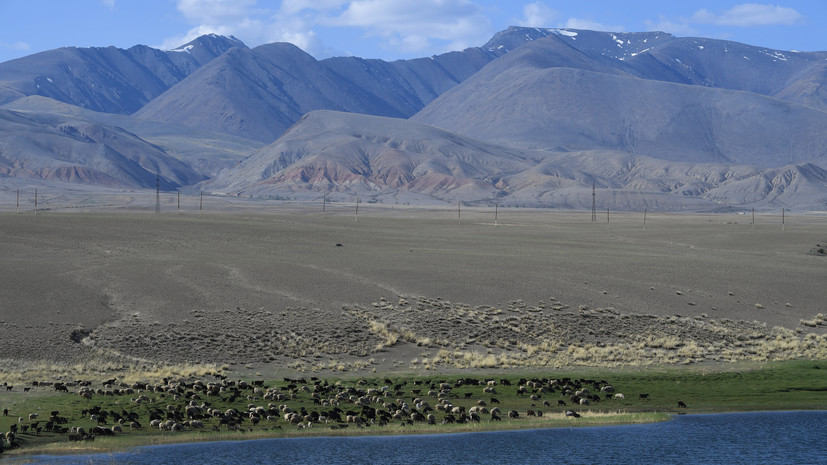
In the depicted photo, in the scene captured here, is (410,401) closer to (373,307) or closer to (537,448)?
(537,448)

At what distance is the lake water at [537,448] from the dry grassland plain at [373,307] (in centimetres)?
1016

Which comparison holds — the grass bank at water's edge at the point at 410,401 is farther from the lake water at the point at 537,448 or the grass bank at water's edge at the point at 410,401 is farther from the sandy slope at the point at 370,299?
the sandy slope at the point at 370,299

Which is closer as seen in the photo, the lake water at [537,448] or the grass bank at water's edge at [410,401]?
the lake water at [537,448]

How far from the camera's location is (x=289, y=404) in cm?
2834

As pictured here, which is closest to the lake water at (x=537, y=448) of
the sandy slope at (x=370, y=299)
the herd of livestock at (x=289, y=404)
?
the herd of livestock at (x=289, y=404)

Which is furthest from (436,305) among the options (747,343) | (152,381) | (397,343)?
(152,381)

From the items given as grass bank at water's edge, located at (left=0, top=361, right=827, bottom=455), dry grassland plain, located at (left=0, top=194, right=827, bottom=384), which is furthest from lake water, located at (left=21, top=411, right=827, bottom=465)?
dry grassland plain, located at (left=0, top=194, right=827, bottom=384)

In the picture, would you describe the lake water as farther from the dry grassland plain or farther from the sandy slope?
the sandy slope

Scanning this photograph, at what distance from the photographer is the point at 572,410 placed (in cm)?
2862

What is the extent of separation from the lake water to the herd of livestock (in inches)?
48.1

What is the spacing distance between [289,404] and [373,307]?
732 inches

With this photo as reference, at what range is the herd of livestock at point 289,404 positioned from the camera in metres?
25.6

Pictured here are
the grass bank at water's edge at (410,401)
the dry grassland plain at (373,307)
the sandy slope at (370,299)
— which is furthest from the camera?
the sandy slope at (370,299)

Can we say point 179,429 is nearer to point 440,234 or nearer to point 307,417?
point 307,417
